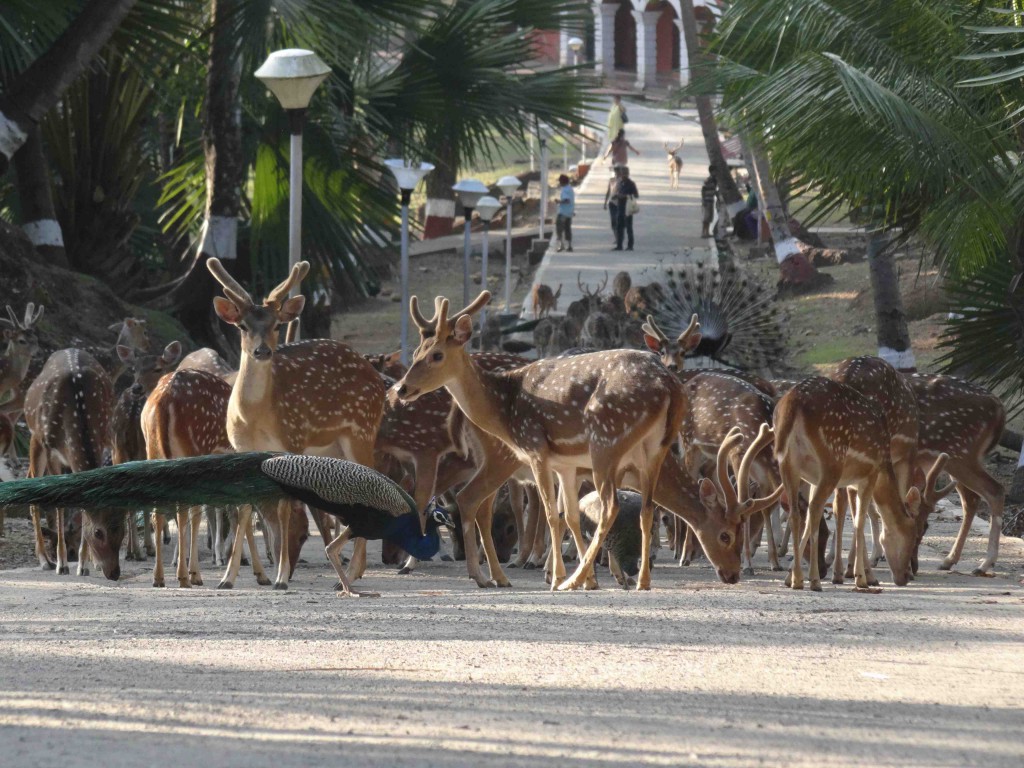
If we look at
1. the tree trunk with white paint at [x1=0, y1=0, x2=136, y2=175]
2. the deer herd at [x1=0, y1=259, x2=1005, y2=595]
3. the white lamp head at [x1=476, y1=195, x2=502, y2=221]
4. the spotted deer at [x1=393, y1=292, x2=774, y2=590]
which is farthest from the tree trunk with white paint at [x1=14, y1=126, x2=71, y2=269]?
the spotted deer at [x1=393, y1=292, x2=774, y2=590]

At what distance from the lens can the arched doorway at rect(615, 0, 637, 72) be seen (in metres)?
79.0

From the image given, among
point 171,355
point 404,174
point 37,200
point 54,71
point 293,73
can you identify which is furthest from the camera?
point 404,174

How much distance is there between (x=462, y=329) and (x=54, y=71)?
28.9 ft

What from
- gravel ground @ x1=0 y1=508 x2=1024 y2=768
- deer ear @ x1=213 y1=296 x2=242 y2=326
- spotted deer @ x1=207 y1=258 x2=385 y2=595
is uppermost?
deer ear @ x1=213 y1=296 x2=242 y2=326

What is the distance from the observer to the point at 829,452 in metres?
10.8

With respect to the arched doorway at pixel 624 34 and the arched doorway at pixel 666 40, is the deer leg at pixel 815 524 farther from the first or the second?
the arched doorway at pixel 624 34

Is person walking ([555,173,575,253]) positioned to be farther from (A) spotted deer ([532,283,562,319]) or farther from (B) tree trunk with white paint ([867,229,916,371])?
(B) tree trunk with white paint ([867,229,916,371])

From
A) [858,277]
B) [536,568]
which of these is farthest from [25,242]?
[858,277]

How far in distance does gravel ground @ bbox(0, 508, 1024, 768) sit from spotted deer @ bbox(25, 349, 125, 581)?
1751mm

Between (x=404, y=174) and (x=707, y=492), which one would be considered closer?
(x=707, y=492)

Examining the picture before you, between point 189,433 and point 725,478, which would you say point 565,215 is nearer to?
point 725,478

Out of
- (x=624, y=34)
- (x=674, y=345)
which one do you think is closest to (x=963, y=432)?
(x=674, y=345)

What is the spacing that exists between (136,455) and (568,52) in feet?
202

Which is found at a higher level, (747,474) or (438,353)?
(438,353)
